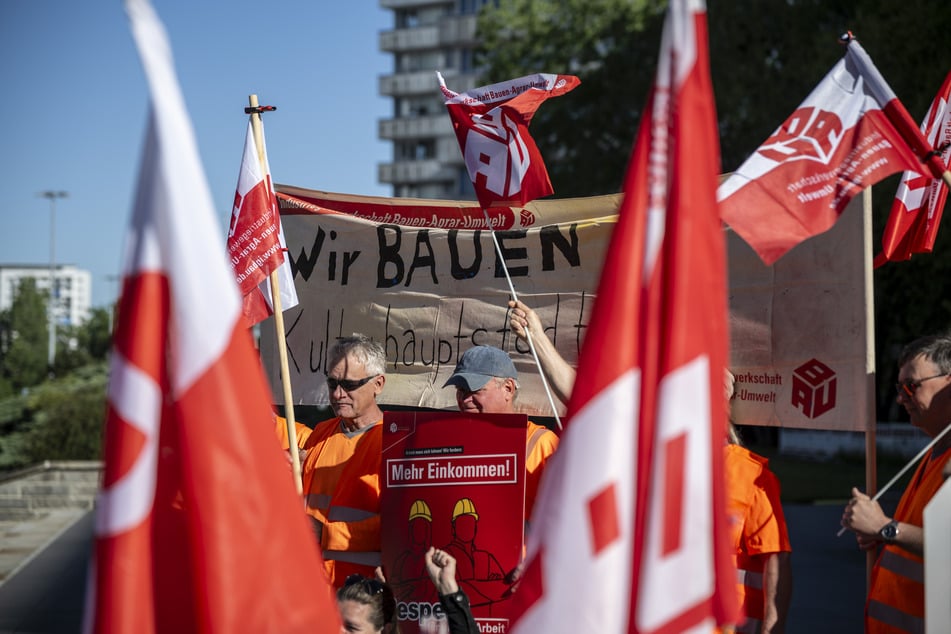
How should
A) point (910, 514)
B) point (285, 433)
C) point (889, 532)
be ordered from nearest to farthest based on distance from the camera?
point (889, 532)
point (910, 514)
point (285, 433)

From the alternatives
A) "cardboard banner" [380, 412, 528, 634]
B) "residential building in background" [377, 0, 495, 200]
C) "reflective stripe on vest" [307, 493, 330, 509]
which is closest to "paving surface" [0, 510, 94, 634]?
"reflective stripe on vest" [307, 493, 330, 509]

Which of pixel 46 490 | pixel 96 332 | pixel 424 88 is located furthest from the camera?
pixel 424 88

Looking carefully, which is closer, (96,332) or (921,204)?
(921,204)

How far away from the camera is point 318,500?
457cm

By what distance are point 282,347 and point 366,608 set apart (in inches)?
53.0

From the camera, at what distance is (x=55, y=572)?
39.0 feet

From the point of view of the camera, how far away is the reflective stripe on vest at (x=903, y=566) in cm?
342

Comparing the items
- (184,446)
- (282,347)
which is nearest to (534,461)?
(282,347)

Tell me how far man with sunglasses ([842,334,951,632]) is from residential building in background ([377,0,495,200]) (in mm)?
72306

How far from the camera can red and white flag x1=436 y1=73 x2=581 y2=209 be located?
4.86 m

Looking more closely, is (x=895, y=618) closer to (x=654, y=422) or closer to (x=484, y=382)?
(x=654, y=422)

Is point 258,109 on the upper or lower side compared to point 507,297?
upper

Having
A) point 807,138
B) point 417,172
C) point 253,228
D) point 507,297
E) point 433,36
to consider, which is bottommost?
point 507,297

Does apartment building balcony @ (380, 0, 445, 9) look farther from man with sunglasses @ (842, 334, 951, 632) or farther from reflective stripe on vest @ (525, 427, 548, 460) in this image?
man with sunglasses @ (842, 334, 951, 632)
